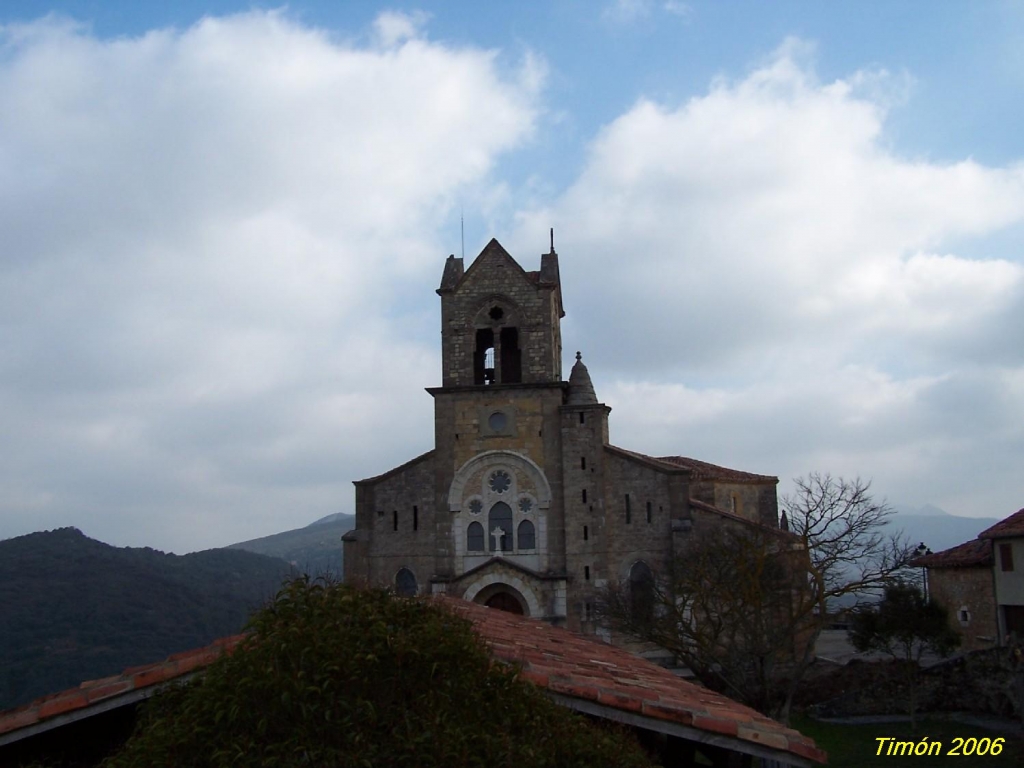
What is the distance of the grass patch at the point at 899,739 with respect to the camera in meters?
20.2

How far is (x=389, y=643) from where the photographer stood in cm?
592

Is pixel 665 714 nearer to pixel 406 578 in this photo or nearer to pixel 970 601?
pixel 406 578

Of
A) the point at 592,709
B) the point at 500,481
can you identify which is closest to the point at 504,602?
the point at 500,481

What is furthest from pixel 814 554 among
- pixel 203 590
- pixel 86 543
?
pixel 86 543

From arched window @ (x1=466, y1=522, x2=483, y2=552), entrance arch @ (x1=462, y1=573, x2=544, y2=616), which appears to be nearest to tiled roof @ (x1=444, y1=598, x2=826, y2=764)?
entrance arch @ (x1=462, y1=573, x2=544, y2=616)

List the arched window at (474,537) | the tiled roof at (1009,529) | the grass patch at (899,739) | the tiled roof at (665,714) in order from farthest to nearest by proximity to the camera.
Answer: the arched window at (474,537)
the tiled roof at (1009,529)
the grass patch at (899,739)
the tiled roof at (665,714)

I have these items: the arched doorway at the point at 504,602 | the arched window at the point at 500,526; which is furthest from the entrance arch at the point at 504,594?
the arched window at the point at 500,526

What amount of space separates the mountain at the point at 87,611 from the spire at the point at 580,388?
2597 cm

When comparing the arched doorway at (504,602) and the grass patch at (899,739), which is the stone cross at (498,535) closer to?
the arched doorway at (504,602)

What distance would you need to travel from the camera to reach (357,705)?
5645mm

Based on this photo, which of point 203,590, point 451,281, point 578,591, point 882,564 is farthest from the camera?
point 203,590

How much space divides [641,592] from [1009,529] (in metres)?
11.2

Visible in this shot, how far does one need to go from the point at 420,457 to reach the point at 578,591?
277 inches

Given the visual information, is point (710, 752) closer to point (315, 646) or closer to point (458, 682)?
point (458, 682)
